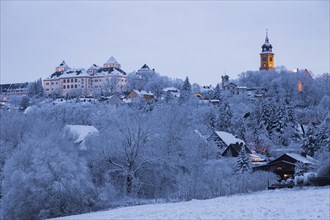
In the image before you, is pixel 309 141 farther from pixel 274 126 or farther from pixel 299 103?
pixel 299 103

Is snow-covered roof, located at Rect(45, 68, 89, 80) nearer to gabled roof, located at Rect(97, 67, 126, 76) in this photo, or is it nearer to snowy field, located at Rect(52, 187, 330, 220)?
gabled roof, located at Rect(97, 67, 126, 76)

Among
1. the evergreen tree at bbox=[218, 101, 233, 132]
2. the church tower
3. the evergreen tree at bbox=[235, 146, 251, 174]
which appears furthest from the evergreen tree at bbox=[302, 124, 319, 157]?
the church tower

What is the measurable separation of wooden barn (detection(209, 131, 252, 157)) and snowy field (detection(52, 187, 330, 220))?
30414 mm

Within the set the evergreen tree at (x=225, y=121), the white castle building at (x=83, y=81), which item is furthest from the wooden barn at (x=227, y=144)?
the white castle building at (x=83, y=81)

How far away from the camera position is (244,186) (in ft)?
112

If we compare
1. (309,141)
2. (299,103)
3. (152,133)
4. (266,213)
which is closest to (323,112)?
(299,103)

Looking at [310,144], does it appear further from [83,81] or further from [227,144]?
[83,81]

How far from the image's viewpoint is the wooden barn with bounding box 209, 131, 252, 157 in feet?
198

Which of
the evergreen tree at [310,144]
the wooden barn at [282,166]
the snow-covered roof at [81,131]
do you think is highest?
the snow-covered roof at [81,131]

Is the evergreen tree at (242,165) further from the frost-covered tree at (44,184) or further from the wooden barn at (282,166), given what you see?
the frost-covered tree at (44,184)

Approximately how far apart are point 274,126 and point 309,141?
17.9 meters

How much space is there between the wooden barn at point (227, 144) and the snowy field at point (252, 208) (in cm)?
3041

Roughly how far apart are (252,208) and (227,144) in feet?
132

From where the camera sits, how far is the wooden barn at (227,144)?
2373 inches
